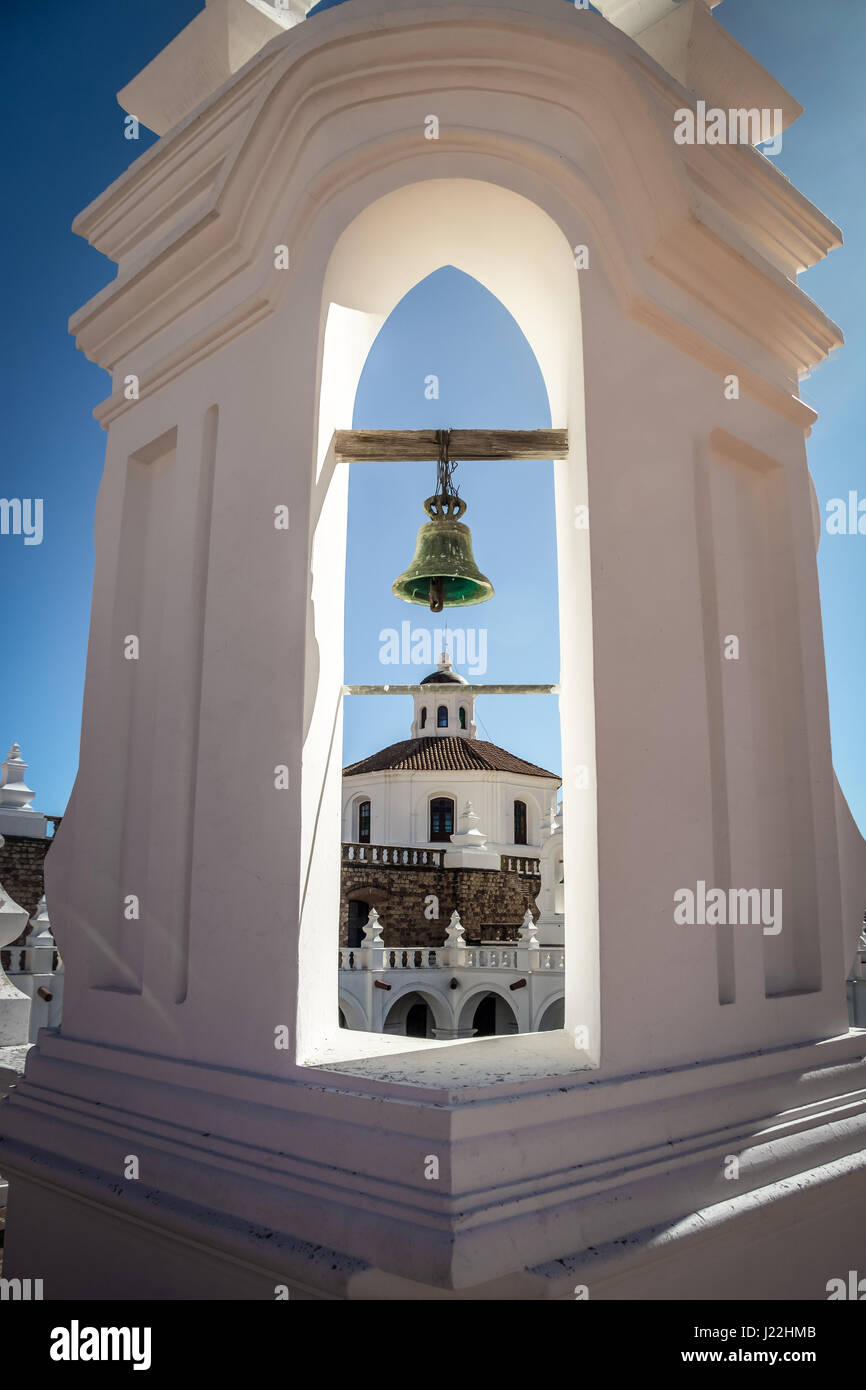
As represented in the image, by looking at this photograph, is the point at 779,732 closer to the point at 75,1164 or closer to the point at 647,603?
the point at 647,603

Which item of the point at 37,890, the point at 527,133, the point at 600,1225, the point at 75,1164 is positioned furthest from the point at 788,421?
the point at 37,890

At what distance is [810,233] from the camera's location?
11.9ft

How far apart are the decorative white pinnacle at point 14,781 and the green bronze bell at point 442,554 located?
8324 mm

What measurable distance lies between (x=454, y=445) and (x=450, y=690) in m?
0.84

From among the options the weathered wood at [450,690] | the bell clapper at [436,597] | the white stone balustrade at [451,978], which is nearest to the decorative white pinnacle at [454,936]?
the white stone balustrade at [451,978]

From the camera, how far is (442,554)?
372cm

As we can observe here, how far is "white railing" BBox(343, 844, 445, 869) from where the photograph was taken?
73.5 feet

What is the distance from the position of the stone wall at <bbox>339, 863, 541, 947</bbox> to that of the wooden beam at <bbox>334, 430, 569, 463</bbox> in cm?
1886

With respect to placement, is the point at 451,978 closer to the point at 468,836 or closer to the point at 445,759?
the point at 468,836

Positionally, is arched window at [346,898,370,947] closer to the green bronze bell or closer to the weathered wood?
the green bronze bell

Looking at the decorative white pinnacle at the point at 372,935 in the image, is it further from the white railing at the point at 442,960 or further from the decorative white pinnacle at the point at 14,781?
the decorative white pinnacle at the point at 14,781

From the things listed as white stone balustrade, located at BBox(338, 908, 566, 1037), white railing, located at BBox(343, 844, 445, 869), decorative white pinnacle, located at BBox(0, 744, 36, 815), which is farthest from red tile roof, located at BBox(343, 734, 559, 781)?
decorative white pinnacle, located at BBox(0, 744, 36, 815)
